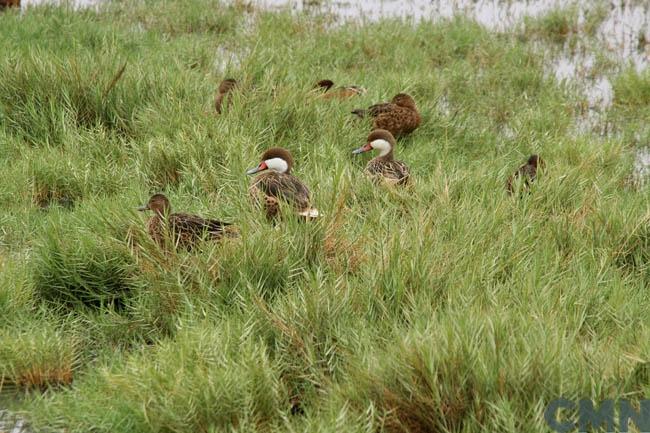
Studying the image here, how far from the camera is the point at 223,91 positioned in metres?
7.64

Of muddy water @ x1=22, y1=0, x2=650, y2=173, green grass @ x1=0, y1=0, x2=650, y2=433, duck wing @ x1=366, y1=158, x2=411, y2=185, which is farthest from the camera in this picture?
muddy water @ x1=22, y1=0, x2=650, y2=173

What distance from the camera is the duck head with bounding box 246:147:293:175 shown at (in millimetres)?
6000

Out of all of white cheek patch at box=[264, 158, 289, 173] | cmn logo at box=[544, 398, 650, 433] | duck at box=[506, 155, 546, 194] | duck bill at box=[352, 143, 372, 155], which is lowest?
duck bill at box=[352, 143, 372, 155]

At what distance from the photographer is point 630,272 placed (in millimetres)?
5285

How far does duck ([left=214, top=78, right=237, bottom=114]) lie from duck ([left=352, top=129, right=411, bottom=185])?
3.73 ft

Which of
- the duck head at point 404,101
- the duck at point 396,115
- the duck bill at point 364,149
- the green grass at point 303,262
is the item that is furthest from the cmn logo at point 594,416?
the duck head at point 404,101

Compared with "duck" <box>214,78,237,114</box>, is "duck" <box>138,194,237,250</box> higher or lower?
higher

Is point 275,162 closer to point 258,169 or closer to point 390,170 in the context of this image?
point 258,169

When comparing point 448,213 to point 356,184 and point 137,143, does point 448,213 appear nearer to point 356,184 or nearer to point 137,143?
point 356,184

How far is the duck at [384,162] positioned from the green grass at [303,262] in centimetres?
16

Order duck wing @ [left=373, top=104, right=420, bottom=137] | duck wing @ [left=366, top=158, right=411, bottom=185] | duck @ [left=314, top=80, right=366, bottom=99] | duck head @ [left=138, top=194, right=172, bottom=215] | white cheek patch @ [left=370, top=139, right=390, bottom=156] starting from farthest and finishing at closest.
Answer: duck @ [left=314, top=80, right=366, bottom=99], duck wing @ [left=373, top=104, right=420, bottom=137], white cheek patch @ [left=370, top=139, right=390, bottom=156], duck wing @ [left=366, top=158, right=411, bottom=185], duck head @ [left=138, top=194, right=172, bottom=215]

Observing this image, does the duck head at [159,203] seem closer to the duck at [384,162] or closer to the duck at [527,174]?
the duck at [384,162]

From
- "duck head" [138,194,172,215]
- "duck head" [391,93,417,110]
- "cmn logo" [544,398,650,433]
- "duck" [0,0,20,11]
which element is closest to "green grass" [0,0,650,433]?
"cmn logo" [544,398,650,433]

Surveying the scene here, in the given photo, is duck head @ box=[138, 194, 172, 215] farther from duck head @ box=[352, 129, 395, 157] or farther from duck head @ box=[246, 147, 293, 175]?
duck head @ box=[352, 129, 395, 157]
